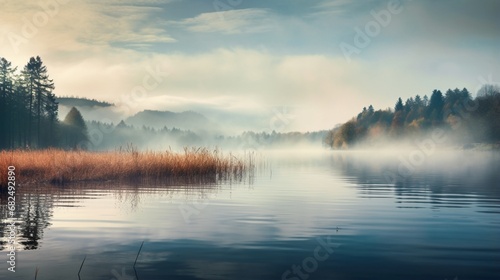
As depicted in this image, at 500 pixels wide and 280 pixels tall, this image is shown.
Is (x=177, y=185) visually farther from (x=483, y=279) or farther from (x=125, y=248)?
(x=483, y=279)

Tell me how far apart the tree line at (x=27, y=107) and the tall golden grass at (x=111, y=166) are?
62606mm

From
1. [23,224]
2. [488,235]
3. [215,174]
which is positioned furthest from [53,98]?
[488,235]

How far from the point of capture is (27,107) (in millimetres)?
110812

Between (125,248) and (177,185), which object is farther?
(177,185)

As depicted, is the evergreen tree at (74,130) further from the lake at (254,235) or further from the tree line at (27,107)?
the lake at (254,235)

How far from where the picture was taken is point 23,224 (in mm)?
18219

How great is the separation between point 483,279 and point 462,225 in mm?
7879

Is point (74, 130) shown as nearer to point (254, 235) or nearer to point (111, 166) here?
point (111, 166)

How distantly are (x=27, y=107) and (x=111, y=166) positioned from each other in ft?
265

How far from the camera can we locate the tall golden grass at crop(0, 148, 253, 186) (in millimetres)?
35844

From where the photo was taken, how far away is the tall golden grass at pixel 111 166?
35844 mm

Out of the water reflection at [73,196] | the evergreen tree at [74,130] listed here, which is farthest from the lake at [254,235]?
the evergreen tree at [74,130]

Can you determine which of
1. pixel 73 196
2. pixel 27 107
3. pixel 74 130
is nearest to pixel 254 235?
pixel 73 196

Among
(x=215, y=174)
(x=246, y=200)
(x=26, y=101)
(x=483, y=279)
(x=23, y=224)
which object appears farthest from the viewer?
(x=26, y=101)
